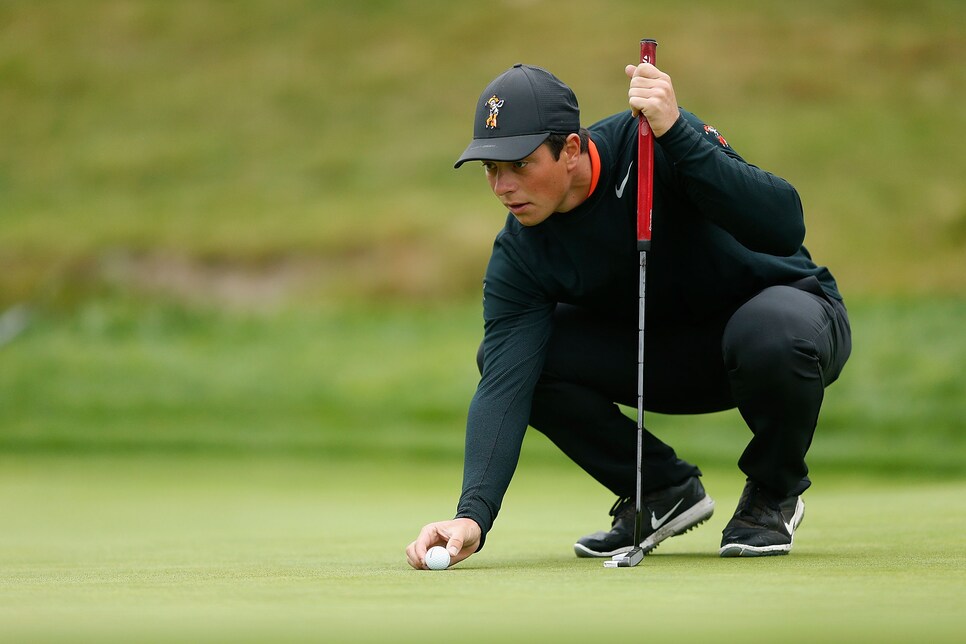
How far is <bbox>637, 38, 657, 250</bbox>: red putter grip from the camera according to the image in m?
2.74

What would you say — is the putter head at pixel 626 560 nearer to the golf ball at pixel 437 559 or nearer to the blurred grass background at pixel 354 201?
the golf ball at pixel 437 559

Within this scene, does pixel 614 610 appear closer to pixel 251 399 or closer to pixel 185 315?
pixel 251 399

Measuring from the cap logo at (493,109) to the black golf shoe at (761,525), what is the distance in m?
0.96

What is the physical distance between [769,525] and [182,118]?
1082cm

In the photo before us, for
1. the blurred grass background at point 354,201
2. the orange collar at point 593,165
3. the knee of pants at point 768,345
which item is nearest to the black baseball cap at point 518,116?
the orange collar at point 593,165

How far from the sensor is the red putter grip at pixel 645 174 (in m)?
2.74

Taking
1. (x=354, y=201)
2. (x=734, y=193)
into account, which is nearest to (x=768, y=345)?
(x=734, y=193)

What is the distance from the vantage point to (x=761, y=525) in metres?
2.92

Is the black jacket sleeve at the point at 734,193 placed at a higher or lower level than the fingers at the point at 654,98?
lower

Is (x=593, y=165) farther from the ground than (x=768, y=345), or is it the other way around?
(x=593, y=165)

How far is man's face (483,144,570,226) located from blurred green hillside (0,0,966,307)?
8004mm

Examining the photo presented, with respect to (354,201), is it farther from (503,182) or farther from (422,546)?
(422,546)

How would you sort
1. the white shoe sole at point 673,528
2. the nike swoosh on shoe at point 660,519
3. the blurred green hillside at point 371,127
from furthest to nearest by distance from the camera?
the blurred green hillside at point 371,127 → the nike swoosh on shoe at point 660,519 → the white shoe sole at point 673,528

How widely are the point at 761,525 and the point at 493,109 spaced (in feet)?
3.32
